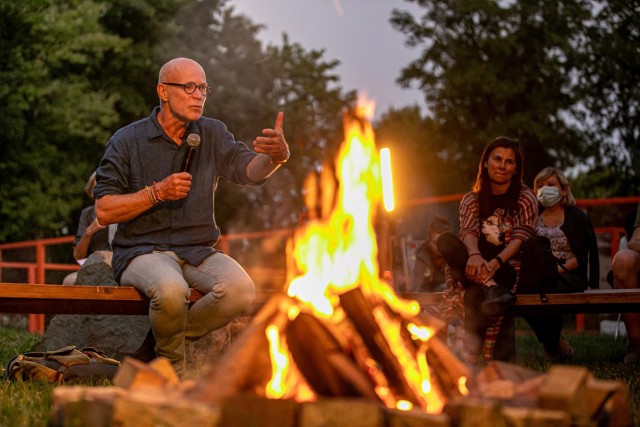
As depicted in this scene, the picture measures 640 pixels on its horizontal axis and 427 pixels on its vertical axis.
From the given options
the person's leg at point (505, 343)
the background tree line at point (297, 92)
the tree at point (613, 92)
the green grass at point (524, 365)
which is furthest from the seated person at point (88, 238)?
the tree at point (613, 92)

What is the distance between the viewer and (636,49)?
1051 inches

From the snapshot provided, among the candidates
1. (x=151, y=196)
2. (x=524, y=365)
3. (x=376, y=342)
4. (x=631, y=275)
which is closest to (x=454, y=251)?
(x=524, y=365)

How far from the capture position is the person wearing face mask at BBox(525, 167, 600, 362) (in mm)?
7246

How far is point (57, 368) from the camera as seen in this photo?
17.1 ft

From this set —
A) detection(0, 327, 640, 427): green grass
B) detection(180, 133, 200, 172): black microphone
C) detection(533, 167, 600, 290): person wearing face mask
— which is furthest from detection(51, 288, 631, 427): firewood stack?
detection(533, 167, 600, 290): person wearing face mask

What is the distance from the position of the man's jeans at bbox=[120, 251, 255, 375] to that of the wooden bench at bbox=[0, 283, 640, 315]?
0.39 feet

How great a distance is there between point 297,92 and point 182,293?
29612 mm

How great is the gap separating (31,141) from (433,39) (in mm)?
19328

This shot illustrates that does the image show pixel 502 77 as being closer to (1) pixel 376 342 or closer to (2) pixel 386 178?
(2) pixel 386 178

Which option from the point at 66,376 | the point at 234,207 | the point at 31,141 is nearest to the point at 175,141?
the point at 66,376

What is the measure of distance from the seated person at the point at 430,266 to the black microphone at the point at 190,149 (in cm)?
600

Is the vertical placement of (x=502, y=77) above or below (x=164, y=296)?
above

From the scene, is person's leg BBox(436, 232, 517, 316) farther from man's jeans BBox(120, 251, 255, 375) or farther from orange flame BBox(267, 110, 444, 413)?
man's jeans BBox(120, 251, 255, 375)

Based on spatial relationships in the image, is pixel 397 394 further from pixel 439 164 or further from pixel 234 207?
pixel 439 164
